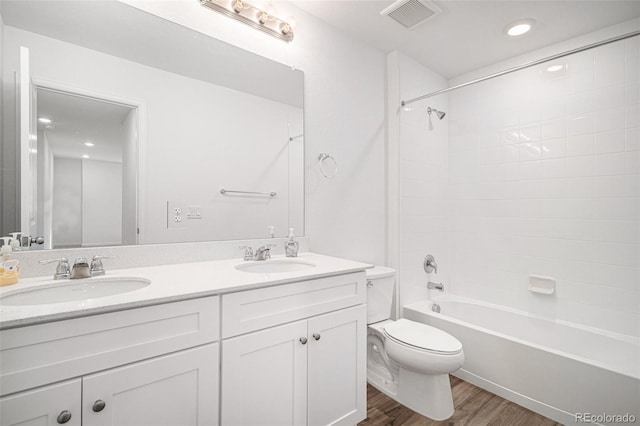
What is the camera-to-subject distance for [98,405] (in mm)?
824

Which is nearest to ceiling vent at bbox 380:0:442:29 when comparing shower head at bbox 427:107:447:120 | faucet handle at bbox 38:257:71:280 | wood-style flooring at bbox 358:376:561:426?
shower head at bbox 427:107:447:120

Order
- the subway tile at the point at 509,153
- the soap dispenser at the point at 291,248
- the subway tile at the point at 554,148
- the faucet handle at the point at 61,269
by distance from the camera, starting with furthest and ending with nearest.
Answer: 1. the subway tile at the point at 509,153
2. the subway tile at the point at 554,148
3. the soap dispenser at the point at 291,248
4. the faucet handle at the point at 61,269

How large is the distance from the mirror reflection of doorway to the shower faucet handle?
220 centimetres

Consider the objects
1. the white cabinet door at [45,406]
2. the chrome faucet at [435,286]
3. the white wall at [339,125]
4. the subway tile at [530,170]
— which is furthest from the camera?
the chrome faucet at [435,286]

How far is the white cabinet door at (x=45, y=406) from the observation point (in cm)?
73

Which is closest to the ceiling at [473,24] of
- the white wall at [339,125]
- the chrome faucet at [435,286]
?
the white wall at [339,125]

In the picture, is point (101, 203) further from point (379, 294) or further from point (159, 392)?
point (379, 294)

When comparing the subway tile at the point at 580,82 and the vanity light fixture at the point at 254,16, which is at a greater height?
the vanity light fixture at the point at 254,16

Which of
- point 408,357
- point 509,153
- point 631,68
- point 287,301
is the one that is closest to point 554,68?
point 631,68

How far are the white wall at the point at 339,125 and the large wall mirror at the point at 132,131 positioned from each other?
17 cm

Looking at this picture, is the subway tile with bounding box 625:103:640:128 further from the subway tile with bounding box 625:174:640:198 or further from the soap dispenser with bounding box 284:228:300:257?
→ the soap dispenser with bounding box 284:228:300:257

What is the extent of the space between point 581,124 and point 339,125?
69.1 inches

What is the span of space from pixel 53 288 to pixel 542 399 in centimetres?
251

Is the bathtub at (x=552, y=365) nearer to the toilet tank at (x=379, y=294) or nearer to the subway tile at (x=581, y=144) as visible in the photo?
the toilet tank at (x=379, y=294)
